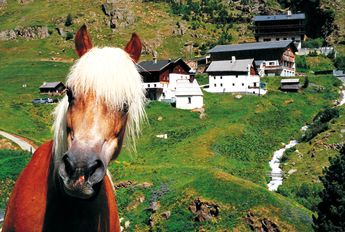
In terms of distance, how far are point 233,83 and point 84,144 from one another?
278 ft

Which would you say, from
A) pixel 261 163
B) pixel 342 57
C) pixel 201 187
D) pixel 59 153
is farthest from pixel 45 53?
pixel 59 153

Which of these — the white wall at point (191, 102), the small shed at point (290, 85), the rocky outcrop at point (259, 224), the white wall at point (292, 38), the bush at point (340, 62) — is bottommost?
the bush at point (340, 62)

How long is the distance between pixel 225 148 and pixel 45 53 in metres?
73.3

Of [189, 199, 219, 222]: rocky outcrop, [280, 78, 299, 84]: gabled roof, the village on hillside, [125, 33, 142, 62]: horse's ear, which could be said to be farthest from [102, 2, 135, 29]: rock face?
[125, 33, 142, 62]: horse's ear

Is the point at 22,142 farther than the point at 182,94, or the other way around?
the point at 182,94

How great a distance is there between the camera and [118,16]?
5300 inches

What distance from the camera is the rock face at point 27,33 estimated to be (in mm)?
130500

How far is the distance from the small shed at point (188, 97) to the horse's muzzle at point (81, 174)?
237ft

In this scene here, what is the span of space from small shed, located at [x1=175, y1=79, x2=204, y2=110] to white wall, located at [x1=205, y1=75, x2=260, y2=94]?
1090 centimetres

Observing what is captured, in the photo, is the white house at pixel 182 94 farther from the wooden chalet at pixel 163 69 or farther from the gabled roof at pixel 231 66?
the gabled roof at pixel 231 66

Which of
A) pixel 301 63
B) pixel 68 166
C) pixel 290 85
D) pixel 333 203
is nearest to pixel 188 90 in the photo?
pixel 290 85

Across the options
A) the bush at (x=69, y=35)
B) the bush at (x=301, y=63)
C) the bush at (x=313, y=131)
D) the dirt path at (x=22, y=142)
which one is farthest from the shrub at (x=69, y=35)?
the bush at (x=313, y=131)

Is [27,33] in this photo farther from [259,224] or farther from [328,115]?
[259,224]

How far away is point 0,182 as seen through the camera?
4334 centimetres
